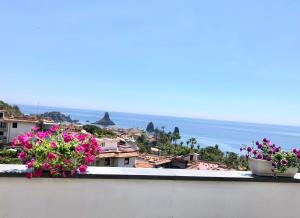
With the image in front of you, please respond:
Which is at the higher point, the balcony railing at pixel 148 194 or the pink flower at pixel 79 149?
the pink flower at pixel 79 149

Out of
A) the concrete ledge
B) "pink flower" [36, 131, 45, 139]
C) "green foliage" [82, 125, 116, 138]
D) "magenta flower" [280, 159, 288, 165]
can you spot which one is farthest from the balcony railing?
"green foliage" [82, 125, 116, 138]

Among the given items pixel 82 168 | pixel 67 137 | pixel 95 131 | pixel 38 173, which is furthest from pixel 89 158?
pixel 95 131

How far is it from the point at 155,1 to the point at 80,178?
4726 mm

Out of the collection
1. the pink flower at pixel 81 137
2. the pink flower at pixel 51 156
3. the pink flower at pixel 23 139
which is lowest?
the pink flower at pixel 51 156

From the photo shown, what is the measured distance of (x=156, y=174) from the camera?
8.05 ft

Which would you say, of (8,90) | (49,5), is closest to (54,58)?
(8,90)

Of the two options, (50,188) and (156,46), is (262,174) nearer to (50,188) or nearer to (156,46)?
(50,188)

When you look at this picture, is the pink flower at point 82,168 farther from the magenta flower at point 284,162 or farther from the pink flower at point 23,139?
the magenta flower at point 284,162

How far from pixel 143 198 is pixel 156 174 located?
0.20m

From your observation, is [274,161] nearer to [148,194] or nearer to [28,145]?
[148,194]

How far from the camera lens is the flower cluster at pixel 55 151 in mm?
2174

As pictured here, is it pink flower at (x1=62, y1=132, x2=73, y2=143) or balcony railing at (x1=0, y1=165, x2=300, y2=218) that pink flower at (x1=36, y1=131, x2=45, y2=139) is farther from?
balcony railing at (x1=0, y1=165, x2=300, y2=218)

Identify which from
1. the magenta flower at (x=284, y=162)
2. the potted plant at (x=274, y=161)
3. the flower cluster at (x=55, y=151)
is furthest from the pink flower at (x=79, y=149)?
the magenta flower at (x=284, y=162)

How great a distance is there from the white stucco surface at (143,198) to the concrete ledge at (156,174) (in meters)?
0.03
